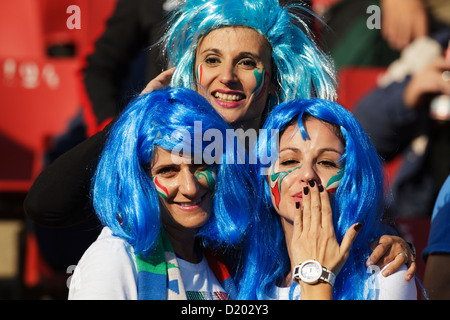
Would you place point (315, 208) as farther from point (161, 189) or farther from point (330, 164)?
point (161, 189)

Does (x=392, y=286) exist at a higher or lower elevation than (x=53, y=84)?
lower

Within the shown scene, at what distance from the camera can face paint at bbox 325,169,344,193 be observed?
7.08ft

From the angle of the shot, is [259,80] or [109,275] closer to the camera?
[109,275]

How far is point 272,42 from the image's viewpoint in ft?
8.75

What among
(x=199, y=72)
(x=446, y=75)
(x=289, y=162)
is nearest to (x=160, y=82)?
(x=199, y=72)

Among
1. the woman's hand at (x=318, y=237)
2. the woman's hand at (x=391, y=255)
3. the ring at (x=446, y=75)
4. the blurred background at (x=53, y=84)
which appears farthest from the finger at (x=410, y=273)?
the ring at (x=446, y=75)

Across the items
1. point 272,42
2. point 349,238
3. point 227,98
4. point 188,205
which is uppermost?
point 272,42

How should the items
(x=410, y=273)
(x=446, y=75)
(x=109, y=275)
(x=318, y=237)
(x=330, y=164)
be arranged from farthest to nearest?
(x=446, y=75)
(x=330, y=164)
(x=410, y=273)
(x=318, y=237)
(x=109, y=275)

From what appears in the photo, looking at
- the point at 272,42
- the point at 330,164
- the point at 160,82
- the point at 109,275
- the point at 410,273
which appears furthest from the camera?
the point at 272,42

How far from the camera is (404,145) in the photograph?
14.1 ft

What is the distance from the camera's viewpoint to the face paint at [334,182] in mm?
2158

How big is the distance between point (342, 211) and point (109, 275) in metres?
0.75

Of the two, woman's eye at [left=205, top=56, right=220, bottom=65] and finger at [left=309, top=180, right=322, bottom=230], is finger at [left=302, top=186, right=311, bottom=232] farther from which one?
woman's eye at [left=205, top=56, right=220, bottom=65]

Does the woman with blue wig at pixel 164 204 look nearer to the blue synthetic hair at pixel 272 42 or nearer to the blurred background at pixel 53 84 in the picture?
the blue synthetic hair at pixel 272 42
